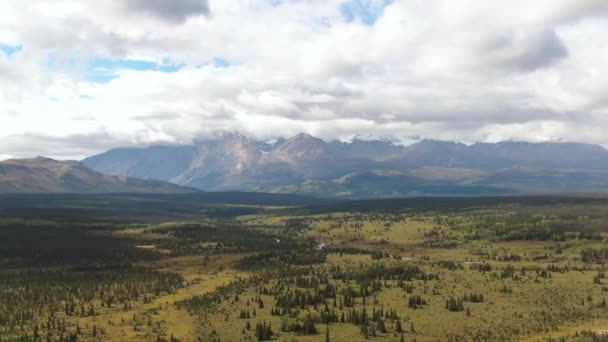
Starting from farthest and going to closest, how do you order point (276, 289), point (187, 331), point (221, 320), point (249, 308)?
1. point (276, 289)
2. point (249, 308)
3. point (221, 320)
4. point (187, 331)

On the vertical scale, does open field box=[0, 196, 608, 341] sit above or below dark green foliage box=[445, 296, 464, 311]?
below

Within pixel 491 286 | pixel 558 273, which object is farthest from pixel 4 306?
pixel 558 273

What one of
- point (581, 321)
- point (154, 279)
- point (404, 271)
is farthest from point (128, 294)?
point (581, 321)

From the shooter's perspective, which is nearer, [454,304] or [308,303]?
[454,304]

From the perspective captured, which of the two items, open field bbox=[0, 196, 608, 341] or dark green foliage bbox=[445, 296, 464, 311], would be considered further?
dark green foliage bbox=[445, 296, 464, 311]

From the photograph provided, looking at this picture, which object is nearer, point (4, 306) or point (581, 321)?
point (581, 321)

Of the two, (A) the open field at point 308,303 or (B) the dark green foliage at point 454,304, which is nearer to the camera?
(A) the open field at point 308,303

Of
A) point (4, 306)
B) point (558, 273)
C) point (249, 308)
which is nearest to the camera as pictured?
point (249, 308)

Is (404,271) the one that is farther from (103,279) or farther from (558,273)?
(103,279)

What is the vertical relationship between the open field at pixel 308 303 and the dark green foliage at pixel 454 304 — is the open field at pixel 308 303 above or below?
below

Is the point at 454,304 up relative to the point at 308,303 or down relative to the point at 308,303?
up
